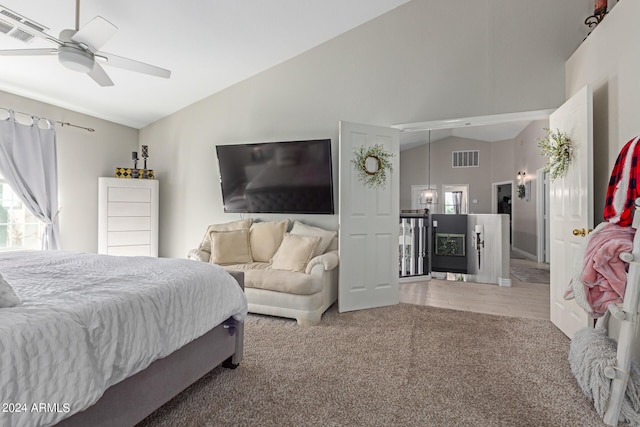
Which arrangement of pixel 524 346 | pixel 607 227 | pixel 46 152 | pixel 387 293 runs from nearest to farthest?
1. pixel 607 227
2. pixel 524 346
3. pixel 387 293
4. pixel 46 152

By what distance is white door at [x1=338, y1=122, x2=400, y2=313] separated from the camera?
11.2ft

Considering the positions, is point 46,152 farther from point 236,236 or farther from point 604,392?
point 604,392

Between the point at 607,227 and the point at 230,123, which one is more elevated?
the point at 230,123

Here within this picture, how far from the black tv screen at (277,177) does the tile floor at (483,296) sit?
1.70m

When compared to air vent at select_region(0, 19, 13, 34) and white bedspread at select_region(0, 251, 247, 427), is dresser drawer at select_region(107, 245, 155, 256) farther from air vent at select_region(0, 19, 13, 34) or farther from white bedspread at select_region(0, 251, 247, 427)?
air vent at select_region(0, 19, 13, 34)

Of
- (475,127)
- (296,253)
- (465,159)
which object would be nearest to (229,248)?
(296,253)

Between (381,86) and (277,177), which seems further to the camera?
(277,177)

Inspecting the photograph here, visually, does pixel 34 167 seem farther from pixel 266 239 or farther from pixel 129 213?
pixel 266 239

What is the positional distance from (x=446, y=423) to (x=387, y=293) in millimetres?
2028

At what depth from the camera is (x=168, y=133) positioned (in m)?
4.90

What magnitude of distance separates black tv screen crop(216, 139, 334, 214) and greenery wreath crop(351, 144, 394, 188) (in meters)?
0.49

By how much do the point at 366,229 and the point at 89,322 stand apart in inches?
108

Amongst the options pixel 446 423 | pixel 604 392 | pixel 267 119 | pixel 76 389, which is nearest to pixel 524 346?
pixel 604 392

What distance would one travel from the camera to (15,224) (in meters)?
3.79
